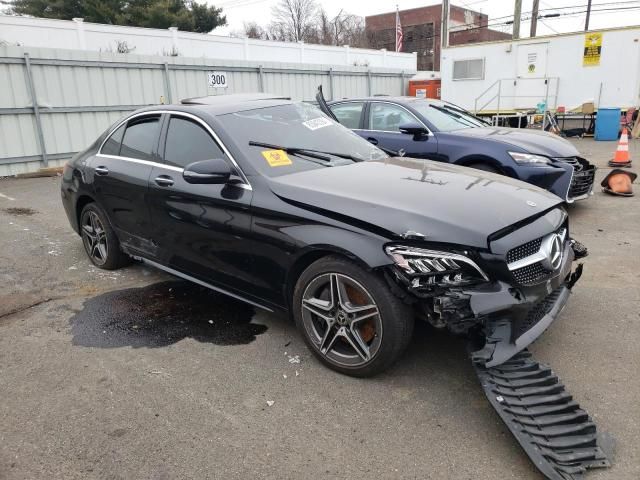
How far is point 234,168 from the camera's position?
3.54 m

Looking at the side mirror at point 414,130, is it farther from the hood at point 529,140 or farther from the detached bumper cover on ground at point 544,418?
the detached bumper cover on ground at point 544,418

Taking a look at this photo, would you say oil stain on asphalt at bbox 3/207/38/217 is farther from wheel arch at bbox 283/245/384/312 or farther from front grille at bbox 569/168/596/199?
front grille at bbox 569/168/596/199

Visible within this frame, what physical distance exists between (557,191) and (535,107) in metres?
13.0

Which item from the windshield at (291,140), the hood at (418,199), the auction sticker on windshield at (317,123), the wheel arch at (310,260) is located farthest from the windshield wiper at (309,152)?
the wheel arch at (310,260)

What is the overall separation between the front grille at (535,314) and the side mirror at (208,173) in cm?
203

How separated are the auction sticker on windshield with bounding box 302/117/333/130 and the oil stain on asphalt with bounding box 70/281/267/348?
61.6 inches

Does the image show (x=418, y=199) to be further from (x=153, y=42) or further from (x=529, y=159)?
(x=153, y=42)

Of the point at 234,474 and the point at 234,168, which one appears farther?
the point at 234,168

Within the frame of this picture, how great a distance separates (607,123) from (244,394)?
1624cm

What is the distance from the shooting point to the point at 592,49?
54.2ft

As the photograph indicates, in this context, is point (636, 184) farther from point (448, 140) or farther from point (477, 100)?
point (477, 100)

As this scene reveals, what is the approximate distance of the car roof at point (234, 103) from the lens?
4031 millimetres

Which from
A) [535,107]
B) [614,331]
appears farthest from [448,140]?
[535,107]

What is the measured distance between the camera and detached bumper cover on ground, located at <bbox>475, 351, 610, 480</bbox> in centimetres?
228
